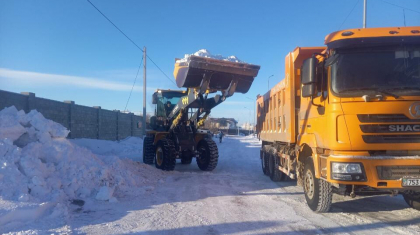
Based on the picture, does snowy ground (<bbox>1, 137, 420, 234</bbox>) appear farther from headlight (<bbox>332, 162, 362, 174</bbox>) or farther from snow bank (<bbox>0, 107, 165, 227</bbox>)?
headlight (<bbox>332, 162, 362, 174</bbox>)

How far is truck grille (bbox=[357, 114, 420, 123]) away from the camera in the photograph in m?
5.76

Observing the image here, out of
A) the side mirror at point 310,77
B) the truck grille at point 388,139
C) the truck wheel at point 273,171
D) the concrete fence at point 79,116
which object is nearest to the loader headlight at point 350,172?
the truck grille at point 388,139

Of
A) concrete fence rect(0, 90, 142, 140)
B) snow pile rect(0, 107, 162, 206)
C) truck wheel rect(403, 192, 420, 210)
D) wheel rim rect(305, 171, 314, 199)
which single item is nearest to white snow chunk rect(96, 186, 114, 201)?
snow pile rect(0, 107, 162, 206)

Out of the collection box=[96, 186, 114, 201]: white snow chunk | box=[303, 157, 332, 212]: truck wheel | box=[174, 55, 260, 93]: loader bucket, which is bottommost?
box=[96, 186, 114, 201]: white snow chunk

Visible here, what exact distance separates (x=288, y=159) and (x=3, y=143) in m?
6.65

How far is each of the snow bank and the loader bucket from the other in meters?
3.57

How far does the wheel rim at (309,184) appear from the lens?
711cm

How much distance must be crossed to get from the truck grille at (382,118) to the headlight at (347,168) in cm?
75

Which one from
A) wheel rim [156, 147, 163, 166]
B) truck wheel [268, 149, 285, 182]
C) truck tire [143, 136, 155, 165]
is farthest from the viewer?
truck tire [143, 136, 155, 165]

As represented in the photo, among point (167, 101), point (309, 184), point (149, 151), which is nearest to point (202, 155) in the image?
point (149, 151)

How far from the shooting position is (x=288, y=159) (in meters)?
9.05

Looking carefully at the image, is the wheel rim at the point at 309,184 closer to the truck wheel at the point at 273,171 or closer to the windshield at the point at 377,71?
the windshield at the point at 377,71

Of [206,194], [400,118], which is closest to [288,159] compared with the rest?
[206,194]

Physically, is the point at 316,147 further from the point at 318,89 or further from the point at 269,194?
the point at 269,194
